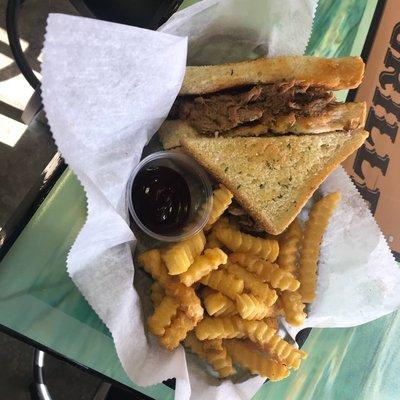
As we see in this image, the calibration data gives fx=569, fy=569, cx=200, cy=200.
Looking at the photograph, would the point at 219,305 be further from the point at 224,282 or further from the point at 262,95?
the point at 262,95

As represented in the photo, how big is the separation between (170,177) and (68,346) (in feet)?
1.50

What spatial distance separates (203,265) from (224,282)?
7cm

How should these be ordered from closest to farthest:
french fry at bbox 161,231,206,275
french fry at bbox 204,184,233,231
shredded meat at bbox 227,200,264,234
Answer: french fry at bbox 161,231,206,275 → french fry at bbox 204,184,233,231 → shredded meat at bbox 227,200,264,234

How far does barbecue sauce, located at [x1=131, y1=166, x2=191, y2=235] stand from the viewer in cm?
133

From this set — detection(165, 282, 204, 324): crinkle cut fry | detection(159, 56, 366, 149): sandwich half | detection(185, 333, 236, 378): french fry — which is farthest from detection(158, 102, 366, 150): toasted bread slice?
detection(185, 333, 236, 378): french fry

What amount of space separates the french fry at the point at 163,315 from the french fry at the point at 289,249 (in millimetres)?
292

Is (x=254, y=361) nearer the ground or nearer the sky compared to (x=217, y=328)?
nearer the ground

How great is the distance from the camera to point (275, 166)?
140cm

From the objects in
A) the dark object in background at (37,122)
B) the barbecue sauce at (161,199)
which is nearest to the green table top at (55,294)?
the dark object in background at (37,122)

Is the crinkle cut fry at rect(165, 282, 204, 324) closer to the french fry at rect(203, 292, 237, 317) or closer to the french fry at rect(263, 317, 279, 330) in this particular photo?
the french fry at rect(203, 292, 237, 317)

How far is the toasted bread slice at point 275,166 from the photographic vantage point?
1376 millimetres

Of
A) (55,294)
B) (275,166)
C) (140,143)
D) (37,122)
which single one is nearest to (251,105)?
(275,166)

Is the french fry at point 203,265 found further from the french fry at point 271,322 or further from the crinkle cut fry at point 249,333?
the french fry at point 271,322

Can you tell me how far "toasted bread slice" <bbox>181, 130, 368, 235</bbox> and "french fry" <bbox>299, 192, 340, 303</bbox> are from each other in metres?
0.07
